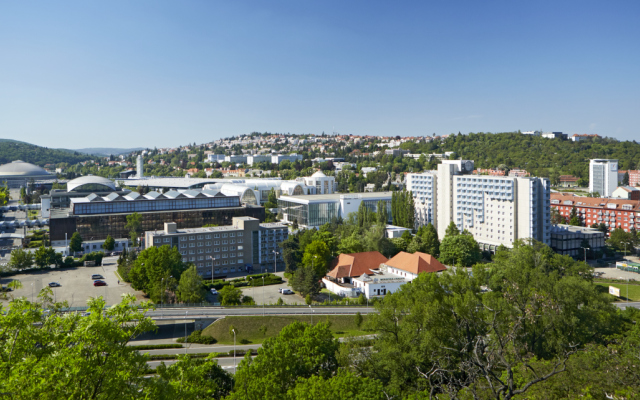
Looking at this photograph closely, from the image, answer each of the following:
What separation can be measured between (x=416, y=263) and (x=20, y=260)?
29535mm

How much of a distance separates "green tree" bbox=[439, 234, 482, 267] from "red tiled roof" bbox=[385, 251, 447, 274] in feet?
11.5

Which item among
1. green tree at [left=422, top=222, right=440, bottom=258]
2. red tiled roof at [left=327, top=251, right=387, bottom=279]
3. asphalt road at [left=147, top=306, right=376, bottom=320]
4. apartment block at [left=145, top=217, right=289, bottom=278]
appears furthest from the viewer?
green tree at [left=422, top=222, right=440, bottom=258]

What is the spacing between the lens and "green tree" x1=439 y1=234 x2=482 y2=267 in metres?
36.6

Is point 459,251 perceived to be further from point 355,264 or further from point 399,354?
point 399,354

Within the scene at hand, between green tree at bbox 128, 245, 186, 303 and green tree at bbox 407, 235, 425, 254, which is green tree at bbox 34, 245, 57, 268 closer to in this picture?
green tree at bbox 128, 245, 186, 303

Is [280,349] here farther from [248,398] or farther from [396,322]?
[396,322]

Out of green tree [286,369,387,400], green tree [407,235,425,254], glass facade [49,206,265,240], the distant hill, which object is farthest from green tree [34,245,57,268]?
the distant hill

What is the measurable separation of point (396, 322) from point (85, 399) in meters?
13.3

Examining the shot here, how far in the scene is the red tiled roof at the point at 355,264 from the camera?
33294 mm

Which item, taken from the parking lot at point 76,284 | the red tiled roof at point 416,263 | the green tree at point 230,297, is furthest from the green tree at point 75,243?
the red tiled roof at point 416,263

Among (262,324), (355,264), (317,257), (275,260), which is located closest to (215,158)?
(275,260)

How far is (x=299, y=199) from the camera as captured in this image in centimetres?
5359

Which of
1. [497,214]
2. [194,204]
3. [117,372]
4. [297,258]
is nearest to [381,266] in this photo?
[297,258]

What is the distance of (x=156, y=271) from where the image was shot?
29766 millimetres
